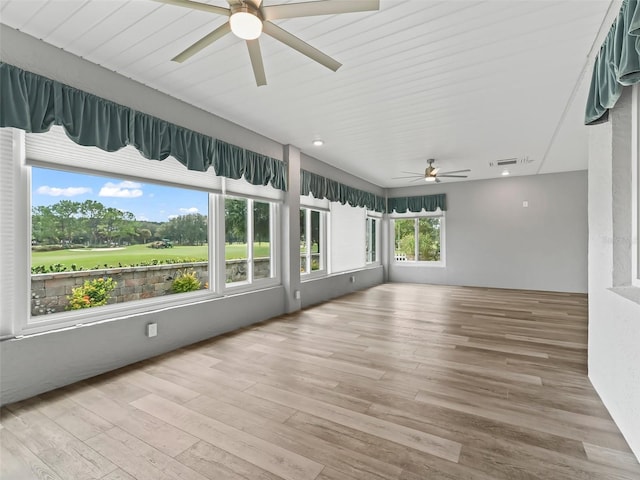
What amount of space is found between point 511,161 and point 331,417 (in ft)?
18.7

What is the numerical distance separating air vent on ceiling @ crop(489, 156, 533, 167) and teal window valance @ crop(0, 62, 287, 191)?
4751 millimetres

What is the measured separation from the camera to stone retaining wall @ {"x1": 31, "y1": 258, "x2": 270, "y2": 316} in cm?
248

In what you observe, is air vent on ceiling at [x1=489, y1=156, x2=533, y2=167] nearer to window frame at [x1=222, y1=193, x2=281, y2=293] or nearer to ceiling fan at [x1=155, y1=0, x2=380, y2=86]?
window frame at [x1=222, y1=193, x2=281, y2=293]

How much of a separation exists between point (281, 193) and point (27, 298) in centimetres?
320

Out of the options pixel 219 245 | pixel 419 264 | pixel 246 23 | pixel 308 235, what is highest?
pixel 246 23

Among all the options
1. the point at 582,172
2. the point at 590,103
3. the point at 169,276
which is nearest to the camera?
the point at 590,103

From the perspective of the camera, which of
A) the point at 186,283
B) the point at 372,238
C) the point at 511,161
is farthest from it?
the point at 372,238

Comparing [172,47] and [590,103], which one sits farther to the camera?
[172,47]

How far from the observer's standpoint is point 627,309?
1.80 meters

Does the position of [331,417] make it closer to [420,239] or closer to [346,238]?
[346,238]

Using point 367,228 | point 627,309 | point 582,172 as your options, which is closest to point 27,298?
point 627,309

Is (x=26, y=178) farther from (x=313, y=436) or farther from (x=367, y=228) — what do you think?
(x=367, y=228)

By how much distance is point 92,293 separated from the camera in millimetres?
2785

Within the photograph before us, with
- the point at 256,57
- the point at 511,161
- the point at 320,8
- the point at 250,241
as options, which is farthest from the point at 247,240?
the point at 511,161
